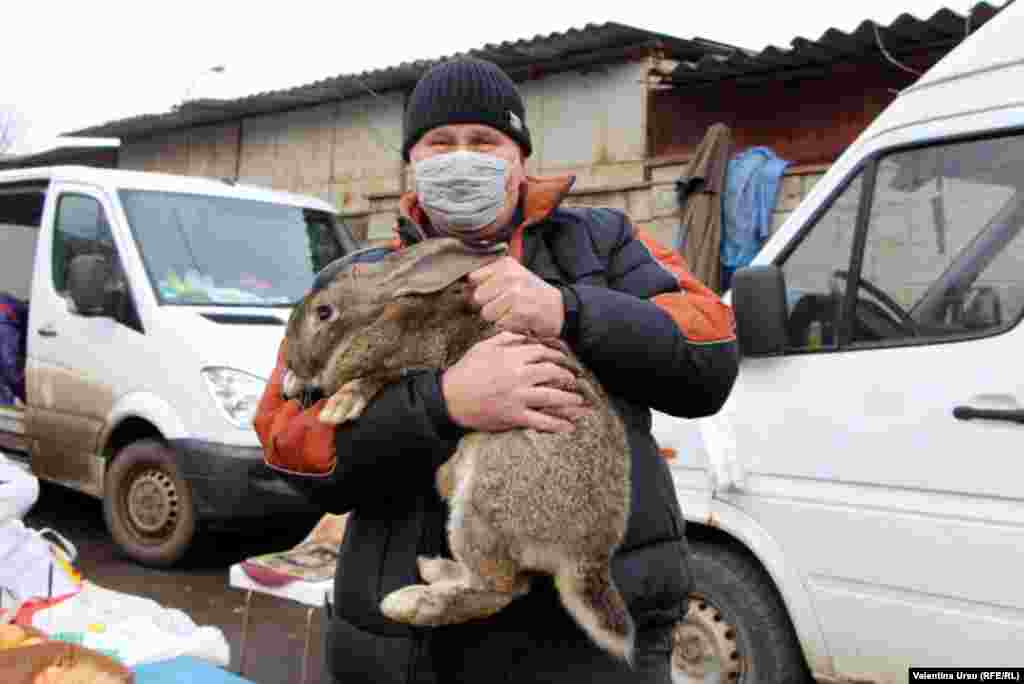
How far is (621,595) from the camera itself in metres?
1.87

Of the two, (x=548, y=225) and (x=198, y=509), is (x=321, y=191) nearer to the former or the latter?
(x=198, y=509)

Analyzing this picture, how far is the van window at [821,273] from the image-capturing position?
146 inches

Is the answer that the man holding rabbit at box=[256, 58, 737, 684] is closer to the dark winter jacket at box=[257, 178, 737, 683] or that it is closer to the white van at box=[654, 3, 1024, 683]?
the dark winter jacket at box=[257, 178, 737, 683]

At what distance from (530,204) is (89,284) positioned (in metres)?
4.96

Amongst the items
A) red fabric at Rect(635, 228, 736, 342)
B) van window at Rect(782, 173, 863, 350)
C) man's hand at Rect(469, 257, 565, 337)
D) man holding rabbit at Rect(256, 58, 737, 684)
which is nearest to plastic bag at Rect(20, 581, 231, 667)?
man holding rabbit at Rect(256, 58, 737, 684)

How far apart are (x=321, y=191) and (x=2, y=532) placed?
1028cm

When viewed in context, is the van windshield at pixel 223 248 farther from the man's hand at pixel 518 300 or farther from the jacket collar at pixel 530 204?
the man's hand at pixel 518 300

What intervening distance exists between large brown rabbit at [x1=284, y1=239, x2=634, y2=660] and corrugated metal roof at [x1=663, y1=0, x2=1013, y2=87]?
621 centimetres

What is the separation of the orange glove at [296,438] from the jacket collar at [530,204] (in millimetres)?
442

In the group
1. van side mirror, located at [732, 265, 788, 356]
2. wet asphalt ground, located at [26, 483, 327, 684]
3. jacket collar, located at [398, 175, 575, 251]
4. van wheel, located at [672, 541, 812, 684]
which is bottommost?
wet asphalt ground, located at [26, 483, 327, 684]

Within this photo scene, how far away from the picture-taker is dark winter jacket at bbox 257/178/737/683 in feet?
6.22

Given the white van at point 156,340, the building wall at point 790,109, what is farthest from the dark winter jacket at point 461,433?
the building wall at point 790,109

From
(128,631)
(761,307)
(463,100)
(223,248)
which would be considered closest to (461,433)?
(463,100)

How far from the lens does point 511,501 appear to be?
1.87m
